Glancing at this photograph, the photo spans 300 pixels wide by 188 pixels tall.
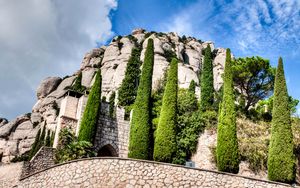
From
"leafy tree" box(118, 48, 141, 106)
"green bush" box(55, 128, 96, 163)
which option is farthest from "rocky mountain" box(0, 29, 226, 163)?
"green bush" box(55, 128, 96, 163)

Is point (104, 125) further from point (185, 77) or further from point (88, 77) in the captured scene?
point (88, 77)

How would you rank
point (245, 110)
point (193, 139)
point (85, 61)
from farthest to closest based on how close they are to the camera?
A: point (85, 61)
point (245, 110)
point (193, 139)

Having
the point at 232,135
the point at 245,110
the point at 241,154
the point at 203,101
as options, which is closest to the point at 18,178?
the point at 232,135

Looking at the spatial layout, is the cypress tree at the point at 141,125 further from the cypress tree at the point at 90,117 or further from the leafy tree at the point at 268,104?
the leafy tree at the point at 268,104

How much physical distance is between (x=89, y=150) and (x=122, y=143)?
4410mm

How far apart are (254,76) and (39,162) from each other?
22451 mm

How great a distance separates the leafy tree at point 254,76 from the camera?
32125mm

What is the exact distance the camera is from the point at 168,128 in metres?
24.0

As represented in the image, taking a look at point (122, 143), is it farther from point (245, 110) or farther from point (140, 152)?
point (245, 110)

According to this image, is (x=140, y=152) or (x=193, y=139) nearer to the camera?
(x=140, y=152)

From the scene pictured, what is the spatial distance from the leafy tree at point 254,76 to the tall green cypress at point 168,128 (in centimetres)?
820

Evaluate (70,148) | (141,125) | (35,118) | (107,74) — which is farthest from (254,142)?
(35,118)

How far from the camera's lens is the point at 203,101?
32219 mm

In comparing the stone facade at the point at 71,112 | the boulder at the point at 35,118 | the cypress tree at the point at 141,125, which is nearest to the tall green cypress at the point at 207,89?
the cypress tree at the point at 141,125
